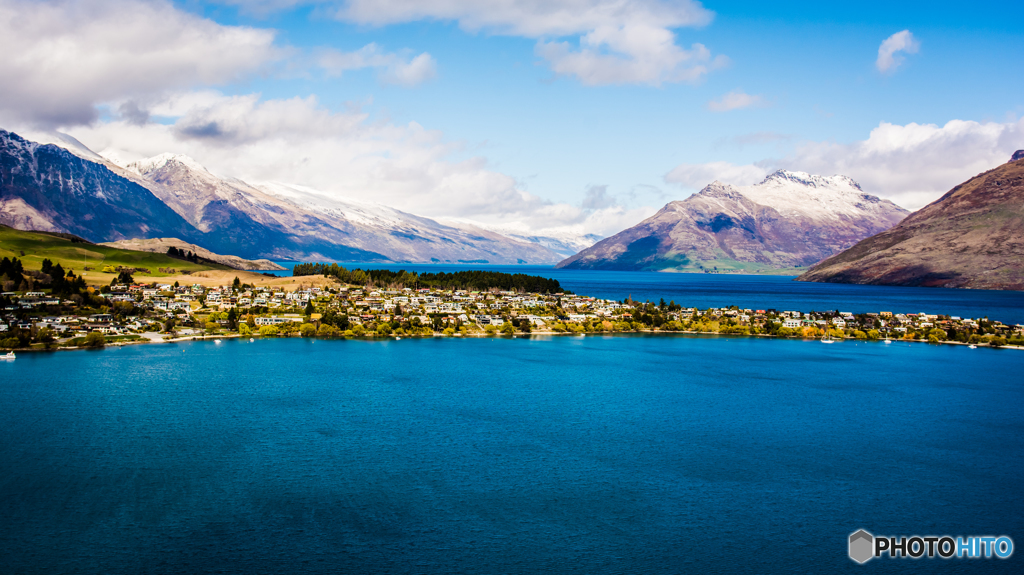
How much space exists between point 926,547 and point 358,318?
93405 mm

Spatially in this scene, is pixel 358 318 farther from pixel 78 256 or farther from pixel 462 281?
pixel 78 256

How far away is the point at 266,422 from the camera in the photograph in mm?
50531

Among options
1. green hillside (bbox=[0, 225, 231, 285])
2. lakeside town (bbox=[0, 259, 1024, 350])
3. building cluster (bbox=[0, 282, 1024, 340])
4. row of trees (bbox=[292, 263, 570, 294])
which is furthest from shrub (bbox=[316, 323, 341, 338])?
green hillside (bbox=[0, 225, 231, 285])

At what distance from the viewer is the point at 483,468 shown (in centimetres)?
4122

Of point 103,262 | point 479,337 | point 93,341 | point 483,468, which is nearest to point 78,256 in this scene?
point 103,262

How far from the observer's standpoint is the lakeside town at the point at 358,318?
9462cm

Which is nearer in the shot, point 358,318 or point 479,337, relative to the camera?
point 479,337

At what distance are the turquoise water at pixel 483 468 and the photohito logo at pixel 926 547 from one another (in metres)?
0.71

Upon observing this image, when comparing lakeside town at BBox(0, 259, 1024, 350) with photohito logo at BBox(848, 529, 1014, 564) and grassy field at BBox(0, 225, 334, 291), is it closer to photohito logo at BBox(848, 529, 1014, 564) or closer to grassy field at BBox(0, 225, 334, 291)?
grassy field at BBox(0, 225, 334, 291)

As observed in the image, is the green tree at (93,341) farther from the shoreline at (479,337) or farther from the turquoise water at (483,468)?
the turquoise water at (483,468)

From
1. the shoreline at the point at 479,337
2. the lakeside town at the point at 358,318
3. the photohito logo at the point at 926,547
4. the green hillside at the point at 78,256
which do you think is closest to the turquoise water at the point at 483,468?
the photohito logo at the point at 926,547

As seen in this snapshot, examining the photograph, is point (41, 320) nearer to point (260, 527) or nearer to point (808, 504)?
point (260, 527)

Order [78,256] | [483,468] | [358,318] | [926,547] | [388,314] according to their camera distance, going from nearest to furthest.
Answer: [926,547] → [483,468] → [358,318] → [388,314] → [78,256]

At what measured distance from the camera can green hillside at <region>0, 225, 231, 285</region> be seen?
6058 inches
